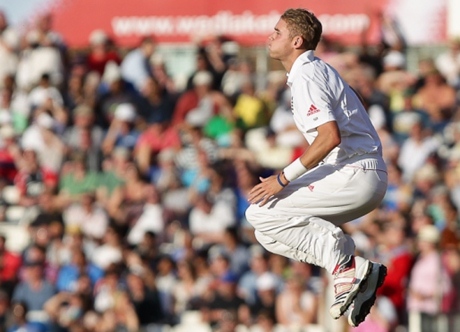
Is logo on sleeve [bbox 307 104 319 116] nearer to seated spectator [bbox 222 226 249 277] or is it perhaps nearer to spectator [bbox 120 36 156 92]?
seated spectator [bbox 222 226 249 277]

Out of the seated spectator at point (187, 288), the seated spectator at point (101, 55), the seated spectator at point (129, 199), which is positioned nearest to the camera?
the seated spectator at point (187, 288)

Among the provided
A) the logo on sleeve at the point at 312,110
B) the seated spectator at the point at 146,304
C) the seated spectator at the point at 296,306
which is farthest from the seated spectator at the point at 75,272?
the logo on sleeve at the point at 312,110

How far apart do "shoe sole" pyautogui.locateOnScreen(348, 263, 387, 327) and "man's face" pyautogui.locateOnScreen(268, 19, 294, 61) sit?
5.22 ft

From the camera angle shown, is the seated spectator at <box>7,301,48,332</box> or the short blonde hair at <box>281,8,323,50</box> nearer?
the short blonde hair at <box>281,8,323,50</box>

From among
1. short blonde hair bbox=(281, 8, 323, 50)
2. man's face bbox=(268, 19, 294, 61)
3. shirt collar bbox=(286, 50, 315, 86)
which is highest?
short blonde hair bbox=(281, 8, 323, 50)

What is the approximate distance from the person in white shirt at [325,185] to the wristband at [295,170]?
0.03 feet

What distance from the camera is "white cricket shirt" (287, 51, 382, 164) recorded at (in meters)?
7.81

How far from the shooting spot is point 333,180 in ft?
26.7

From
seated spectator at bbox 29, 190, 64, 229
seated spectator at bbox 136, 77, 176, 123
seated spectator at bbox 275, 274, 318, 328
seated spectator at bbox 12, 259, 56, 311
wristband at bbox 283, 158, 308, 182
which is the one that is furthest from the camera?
seated spectator at bbox 136, 77, 176, 123

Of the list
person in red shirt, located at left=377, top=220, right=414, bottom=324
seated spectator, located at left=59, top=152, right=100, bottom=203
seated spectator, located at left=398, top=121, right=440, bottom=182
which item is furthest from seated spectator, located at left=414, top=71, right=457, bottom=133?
seated spectator, located at left=59, top=152, right=100, bottom=203

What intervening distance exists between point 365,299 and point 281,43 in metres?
1.85

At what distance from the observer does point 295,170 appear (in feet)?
25.5

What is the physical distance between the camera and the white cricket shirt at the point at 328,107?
781cm

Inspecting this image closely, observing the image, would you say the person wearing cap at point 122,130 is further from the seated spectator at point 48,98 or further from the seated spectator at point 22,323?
the seated spectator at point 22,323
